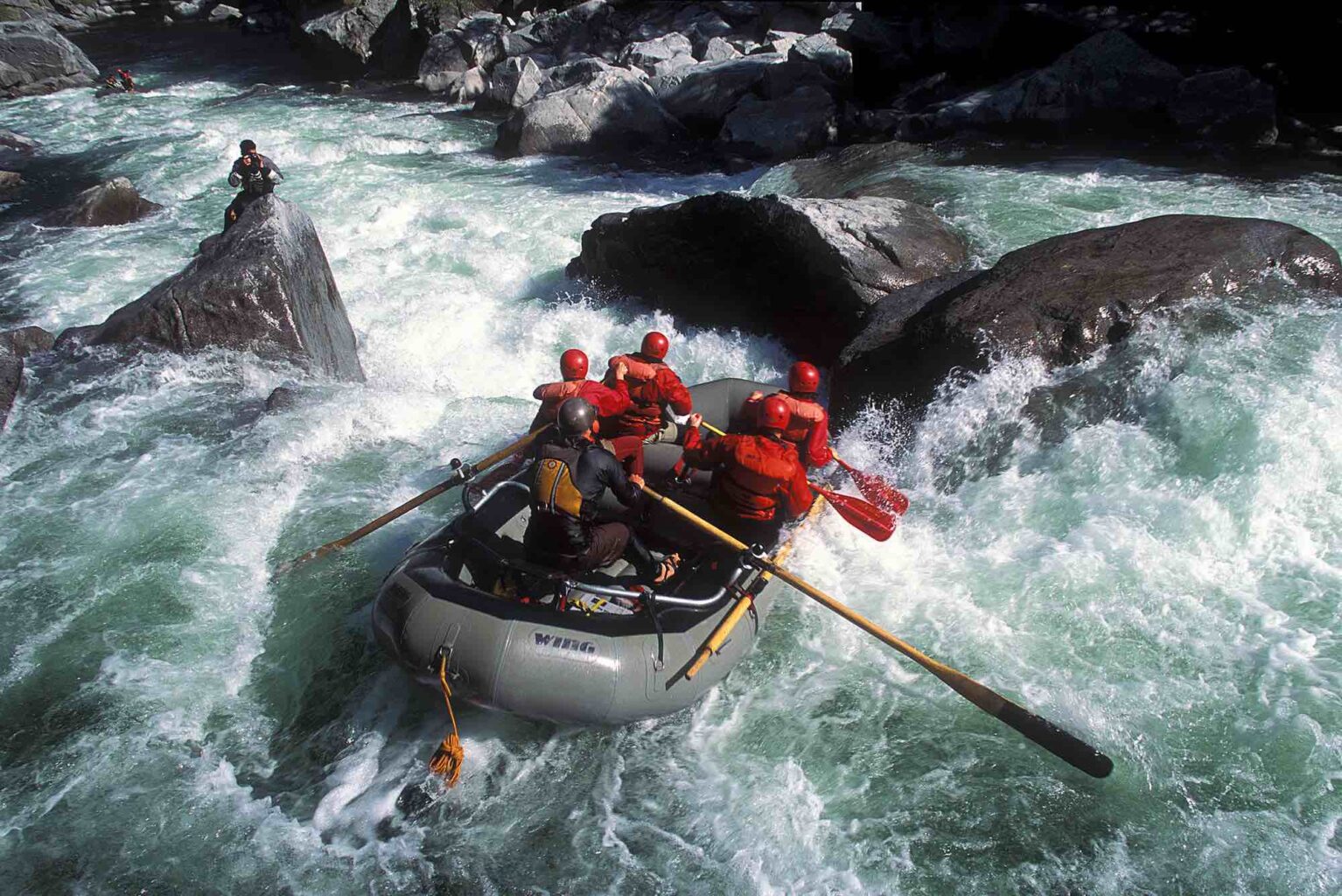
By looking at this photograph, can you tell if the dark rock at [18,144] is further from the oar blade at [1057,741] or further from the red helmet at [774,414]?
the oar blade at [1057,741]

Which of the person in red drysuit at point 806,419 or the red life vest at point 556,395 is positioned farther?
the red life vest at point 556,395

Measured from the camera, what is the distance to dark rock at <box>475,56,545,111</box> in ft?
64.1

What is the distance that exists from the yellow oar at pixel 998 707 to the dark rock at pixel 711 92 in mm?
12756

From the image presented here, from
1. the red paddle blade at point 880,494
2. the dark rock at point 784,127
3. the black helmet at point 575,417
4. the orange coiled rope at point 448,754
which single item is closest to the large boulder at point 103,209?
the dark rock at point 784,127

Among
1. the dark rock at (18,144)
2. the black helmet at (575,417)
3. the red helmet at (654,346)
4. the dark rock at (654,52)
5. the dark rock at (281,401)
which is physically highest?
the dark rock at (654,52)

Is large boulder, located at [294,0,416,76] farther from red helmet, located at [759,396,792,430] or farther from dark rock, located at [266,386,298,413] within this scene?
red helmet, located at [759,396,792,430]

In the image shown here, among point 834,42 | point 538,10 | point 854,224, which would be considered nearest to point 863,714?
point 854,224

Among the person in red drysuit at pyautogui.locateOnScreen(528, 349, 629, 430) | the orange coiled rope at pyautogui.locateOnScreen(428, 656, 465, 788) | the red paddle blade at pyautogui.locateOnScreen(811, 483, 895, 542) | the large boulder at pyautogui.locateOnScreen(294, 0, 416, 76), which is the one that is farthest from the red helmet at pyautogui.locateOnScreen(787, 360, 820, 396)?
the large boulder at pyautogui.locateOnScreen(294, 0, 416, 76)

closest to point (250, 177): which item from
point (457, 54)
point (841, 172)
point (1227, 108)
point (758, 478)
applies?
point (841, 172)

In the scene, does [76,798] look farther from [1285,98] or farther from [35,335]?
[1285,98]

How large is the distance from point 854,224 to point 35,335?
323 inches

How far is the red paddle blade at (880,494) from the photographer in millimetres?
6508

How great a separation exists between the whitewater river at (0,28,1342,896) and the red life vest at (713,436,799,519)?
2.86 feet

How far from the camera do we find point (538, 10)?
25.1m
